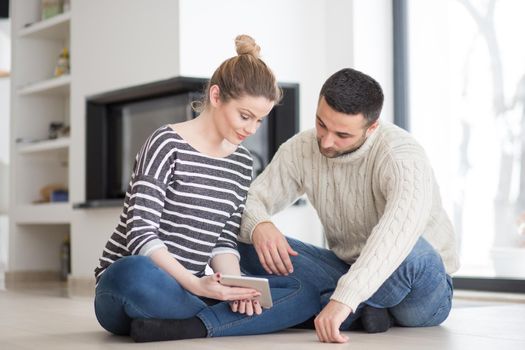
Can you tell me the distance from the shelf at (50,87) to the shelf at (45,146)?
32 cm

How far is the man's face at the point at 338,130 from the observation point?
205 centimetres

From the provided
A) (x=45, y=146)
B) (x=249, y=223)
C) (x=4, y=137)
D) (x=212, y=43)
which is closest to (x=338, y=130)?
(x=249, y=223)

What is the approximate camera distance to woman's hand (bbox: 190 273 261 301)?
1.92 meters

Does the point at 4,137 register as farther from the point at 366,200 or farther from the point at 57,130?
the point at 366,200

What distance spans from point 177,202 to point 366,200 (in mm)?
490

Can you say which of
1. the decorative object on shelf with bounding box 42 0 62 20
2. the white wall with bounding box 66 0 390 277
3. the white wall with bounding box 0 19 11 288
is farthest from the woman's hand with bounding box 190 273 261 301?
the white wall with bounding box 0 19 11 288

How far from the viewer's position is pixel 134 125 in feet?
15.1

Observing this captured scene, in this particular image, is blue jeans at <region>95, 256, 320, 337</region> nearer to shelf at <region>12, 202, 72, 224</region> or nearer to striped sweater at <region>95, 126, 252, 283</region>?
striped sweater at <region>95, 126, 252, 283</region>

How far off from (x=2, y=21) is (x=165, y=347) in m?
5.90

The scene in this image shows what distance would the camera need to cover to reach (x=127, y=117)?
4.67m

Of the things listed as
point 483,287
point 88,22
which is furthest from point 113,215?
point 483,287

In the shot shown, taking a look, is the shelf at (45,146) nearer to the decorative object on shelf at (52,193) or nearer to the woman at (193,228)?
the decorative object on shelf at (52,193)

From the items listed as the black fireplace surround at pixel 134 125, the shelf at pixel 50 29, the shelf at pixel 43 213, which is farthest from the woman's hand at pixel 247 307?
the shelf at pixel 50 29

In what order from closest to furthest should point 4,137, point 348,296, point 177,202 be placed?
point 348,296 → point 177,202 → point 4,137
